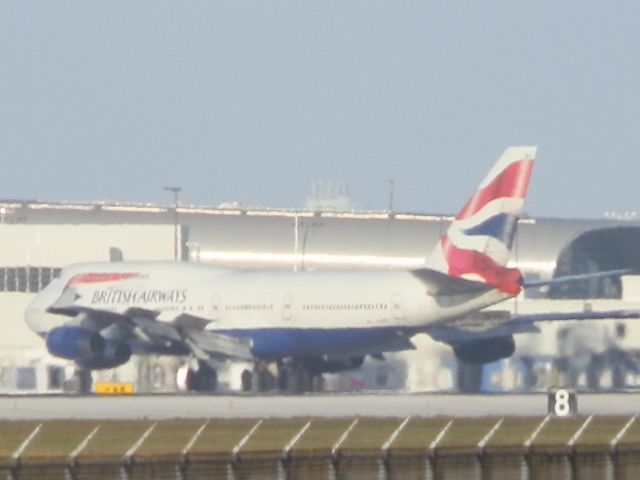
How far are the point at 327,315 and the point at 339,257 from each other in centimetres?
5199

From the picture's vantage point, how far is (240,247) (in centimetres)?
11169

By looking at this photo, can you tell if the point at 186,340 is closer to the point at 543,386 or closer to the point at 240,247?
the point at 543,386

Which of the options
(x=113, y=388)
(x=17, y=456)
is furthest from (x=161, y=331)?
(x=17, y=456)

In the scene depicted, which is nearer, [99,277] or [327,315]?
[327,315]

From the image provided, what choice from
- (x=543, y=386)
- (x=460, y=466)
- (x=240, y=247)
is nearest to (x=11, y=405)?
(x=460, y=466)

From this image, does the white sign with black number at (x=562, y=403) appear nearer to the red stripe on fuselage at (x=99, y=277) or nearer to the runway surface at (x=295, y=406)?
the runway surface at (x=295, y=406)

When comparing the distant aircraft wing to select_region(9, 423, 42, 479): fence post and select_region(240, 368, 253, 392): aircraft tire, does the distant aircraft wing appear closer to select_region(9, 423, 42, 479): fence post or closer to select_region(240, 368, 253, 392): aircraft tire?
select_region(240, 368, 253, 392): aircraft tire

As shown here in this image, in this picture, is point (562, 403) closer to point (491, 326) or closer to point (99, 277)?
point (491, 326)

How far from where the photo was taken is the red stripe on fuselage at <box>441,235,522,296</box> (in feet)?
187

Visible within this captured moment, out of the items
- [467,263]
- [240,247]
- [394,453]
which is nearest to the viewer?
[394,453]

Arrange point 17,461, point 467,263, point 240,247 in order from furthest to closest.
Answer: point 240,247 → point 467,263 → point 17,461

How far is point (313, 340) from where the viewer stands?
194 ft

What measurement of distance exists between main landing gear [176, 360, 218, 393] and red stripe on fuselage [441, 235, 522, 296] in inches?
294

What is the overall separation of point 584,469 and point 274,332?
3539cm
